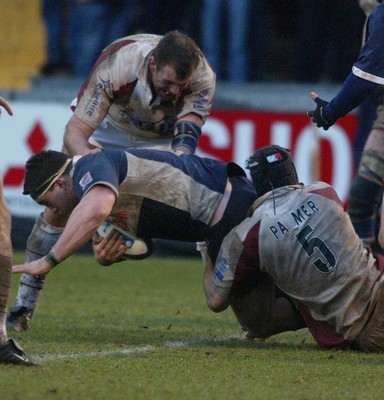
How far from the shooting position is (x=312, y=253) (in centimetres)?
600

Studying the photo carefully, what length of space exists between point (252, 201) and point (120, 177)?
0.76 m

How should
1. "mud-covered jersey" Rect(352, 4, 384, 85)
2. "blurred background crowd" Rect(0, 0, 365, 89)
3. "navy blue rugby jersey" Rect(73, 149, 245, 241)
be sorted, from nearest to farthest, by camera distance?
"navy blue rugby jersey" Rect(73, 149, 245, 241) → "mud-covered jersey" Rect(352, 4, 384, 85) → "blurred background crowd" Rect(0, 0, 365, 89)

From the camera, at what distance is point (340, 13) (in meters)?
12.0

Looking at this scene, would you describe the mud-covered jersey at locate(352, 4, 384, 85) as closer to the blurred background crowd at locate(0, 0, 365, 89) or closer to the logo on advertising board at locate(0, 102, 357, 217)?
the logo on advertising board at locate(0, 102, 357, 217)

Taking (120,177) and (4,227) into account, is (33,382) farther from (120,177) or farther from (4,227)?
(120,177)

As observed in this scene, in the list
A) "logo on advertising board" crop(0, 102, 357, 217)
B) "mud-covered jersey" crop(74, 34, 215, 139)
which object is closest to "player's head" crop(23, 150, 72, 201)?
"mud-covered jersey" crop(74, 34, 215, 139)

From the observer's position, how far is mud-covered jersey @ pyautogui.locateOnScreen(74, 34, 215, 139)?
7.09 m

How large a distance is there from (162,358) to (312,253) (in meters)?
0.89

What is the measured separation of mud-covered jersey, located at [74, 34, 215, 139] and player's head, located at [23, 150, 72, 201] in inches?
40.1

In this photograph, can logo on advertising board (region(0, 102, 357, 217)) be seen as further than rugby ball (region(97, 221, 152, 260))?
Yes

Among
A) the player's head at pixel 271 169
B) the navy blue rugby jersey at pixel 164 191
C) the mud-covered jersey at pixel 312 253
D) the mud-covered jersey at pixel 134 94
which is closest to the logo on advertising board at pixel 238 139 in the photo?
the mud-covered jersey at pixel 134 94

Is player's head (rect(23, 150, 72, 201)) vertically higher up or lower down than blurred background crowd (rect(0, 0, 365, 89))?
higher up

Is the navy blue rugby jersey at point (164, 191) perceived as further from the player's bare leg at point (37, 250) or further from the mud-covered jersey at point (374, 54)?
the mud-covered jersey at point (374, 54)

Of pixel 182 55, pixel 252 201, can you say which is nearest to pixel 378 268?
pixel 252 201
